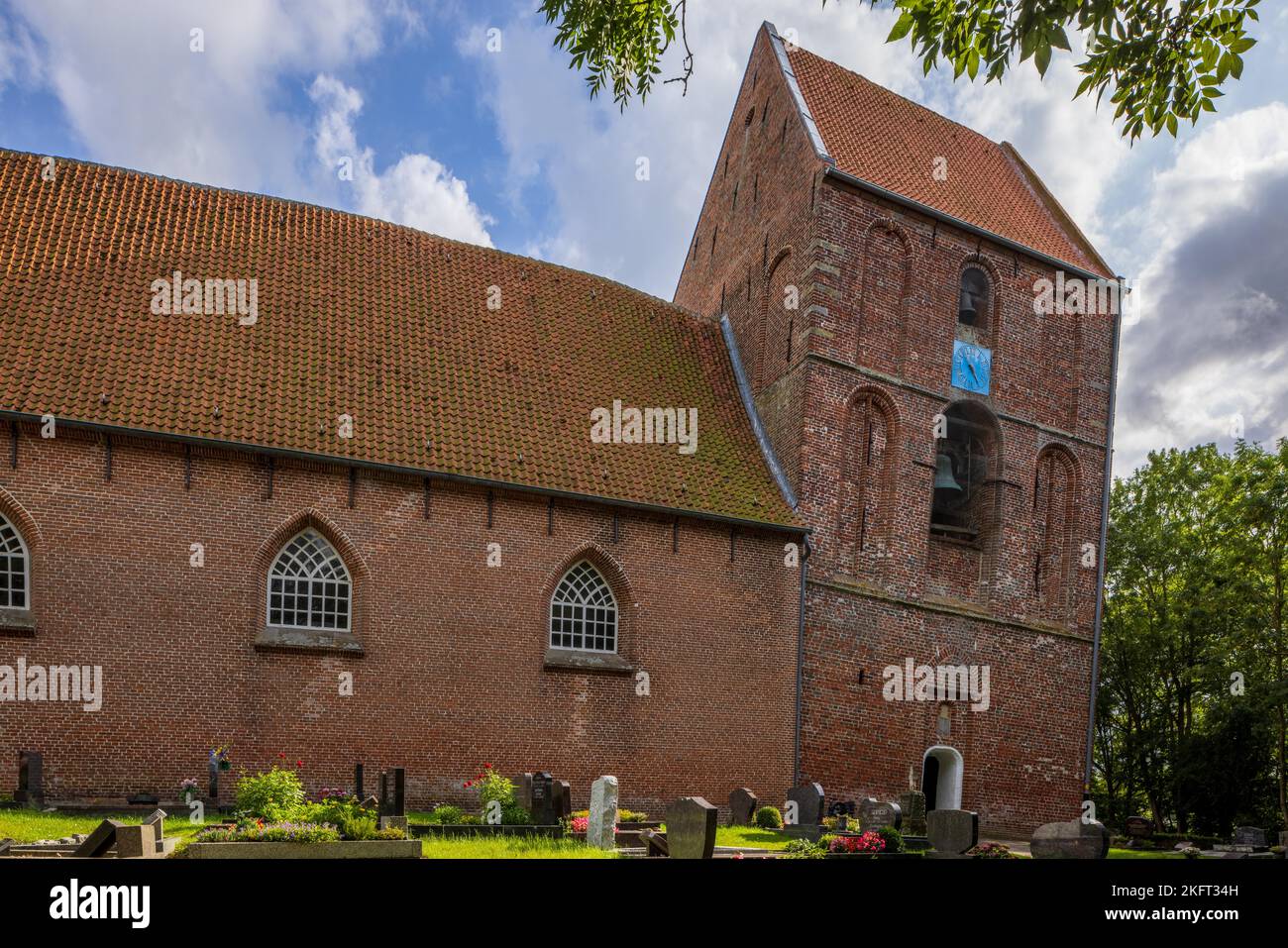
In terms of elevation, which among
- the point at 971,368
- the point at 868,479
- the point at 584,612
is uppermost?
the point at 971,368

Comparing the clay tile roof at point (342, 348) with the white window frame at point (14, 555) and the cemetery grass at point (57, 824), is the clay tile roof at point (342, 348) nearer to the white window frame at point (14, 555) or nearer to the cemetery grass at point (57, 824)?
the white window frame at point (14, 555)

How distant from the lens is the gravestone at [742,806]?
51.8 ft

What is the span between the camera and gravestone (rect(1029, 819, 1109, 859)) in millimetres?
11562

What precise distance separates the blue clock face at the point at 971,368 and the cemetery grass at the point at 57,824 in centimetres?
1522

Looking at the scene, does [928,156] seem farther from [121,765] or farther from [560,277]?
[121,765]

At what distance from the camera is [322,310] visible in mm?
16797

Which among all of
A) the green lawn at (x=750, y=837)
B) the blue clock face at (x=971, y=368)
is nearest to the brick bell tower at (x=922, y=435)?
the blue clock face at (x=971, y=368)

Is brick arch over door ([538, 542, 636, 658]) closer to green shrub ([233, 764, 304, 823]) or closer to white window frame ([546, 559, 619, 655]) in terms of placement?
white window frame ([546, 559, 619, 655])

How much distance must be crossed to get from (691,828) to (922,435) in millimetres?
11705

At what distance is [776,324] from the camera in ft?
64.8

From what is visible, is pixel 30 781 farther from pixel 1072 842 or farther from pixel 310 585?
pixel 1072 842

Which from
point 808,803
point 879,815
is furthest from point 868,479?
point 879,815

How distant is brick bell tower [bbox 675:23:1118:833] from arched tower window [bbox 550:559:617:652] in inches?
136

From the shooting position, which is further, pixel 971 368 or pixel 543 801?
pixel 971 368
